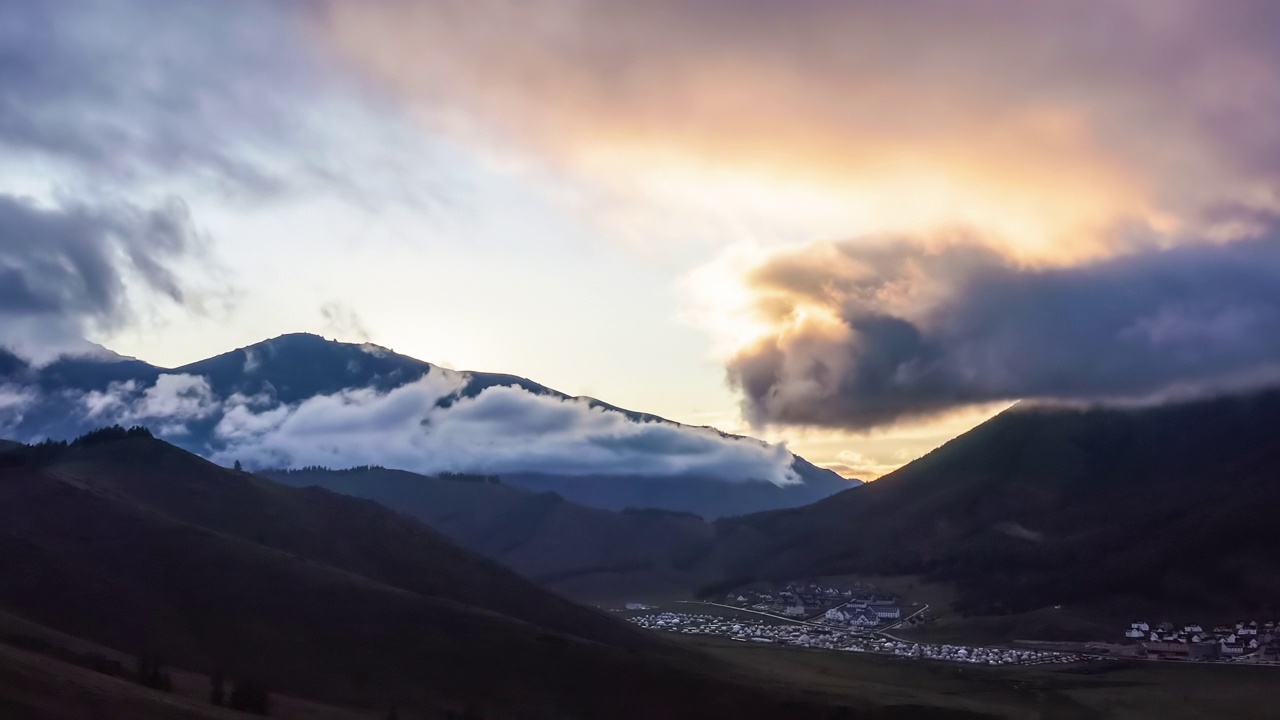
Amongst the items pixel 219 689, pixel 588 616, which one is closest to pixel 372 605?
pixel 219 689

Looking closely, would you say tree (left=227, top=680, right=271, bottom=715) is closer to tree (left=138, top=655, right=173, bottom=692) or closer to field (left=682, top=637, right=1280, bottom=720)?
tree (left=138, top=655, right=173, bottom=692)

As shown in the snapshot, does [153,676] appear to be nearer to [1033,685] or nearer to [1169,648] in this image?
[1033,685]

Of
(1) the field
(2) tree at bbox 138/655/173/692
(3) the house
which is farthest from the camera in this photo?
(3) the house

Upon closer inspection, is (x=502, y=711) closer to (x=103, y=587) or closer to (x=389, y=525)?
(x=103, y=587)

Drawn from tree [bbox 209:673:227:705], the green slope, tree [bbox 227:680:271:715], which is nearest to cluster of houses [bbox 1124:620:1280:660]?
the green slope

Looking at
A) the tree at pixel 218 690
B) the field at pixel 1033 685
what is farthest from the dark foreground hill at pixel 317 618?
the field at pixel 1033 685

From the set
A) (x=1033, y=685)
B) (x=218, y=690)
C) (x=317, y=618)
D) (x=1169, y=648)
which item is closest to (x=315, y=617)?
(x=317, y=618)
